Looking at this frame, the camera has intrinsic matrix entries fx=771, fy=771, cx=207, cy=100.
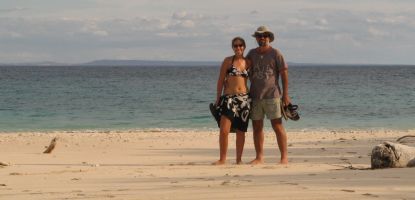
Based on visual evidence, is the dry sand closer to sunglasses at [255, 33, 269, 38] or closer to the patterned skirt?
the patterned skirt

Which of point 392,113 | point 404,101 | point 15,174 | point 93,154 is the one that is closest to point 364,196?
point 15,174

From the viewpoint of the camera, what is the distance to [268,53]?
32.2 feet

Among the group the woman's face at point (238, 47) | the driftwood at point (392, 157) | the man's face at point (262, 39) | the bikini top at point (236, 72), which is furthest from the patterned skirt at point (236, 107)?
the driftwood at point (392, 157)

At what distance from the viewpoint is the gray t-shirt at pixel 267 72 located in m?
9.80

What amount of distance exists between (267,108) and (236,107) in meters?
0.40

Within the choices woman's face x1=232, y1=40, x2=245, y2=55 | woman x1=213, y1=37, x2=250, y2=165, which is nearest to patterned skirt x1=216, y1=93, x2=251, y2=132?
woman x1=213, y1=37, x2=250, y2=165

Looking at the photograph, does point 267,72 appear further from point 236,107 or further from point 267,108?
point 236,107

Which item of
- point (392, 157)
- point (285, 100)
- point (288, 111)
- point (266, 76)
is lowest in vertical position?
point (392, 157)

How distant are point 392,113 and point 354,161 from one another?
70.6 ft

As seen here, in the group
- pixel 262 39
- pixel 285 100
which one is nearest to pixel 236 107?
pixel 285 100

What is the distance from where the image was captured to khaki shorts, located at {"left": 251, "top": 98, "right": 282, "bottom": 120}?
32.1 feet

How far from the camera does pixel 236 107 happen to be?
9.88 meters

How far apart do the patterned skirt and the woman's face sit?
1.77 feet

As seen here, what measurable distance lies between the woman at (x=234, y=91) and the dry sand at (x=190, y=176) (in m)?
0.62
